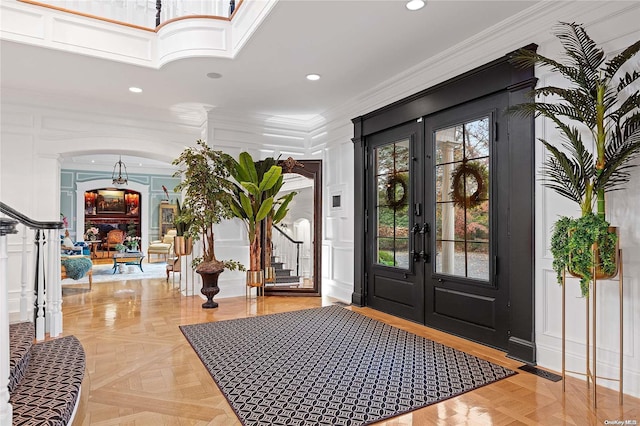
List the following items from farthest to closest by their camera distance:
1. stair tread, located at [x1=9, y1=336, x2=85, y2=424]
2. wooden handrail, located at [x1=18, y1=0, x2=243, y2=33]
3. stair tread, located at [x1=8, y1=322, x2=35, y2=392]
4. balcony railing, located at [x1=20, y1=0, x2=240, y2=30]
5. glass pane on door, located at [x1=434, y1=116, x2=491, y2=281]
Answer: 1. balcony railing, located at [x1=20, y1=0, x2=240, y2=30]
2. wooden handrail, located at [x1=18, y1=0, x2=243, y2=33]
3. glass pane on door, located at [x1=434, y1=116, x2=491, y2=281]
4. stair tread, located at [x1=8, y1=322, x2=35, y2=392]
5. stair tread, located at [x1=9, y1=336, x2=85, y2=424]

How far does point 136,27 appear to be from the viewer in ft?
13.8

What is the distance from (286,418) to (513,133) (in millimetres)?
2844

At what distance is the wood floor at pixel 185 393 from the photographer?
2.21m

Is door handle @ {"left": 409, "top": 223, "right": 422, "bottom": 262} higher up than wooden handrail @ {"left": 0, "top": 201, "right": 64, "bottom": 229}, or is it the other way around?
wooden handrail @ {"left": 0, "top": 201, "right": 64, "bottom": 229}

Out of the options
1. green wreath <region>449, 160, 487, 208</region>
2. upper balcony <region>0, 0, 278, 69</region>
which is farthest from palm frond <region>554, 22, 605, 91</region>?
upper balcony <region>0, 0, 278, 69</region>

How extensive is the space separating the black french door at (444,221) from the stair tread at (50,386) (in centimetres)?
322

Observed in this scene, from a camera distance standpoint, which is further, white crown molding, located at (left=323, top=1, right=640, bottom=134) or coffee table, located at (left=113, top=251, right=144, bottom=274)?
coffee table, located at (left=113, top=251, right=144, bottom=274)

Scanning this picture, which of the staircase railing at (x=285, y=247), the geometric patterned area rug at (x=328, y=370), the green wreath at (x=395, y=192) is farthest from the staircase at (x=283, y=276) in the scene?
the green wreath at (x=395, y=192)

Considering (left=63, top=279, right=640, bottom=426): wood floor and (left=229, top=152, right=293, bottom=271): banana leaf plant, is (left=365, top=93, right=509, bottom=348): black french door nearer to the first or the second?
(left=63, top=279, right=640, bottom=426): wood floor

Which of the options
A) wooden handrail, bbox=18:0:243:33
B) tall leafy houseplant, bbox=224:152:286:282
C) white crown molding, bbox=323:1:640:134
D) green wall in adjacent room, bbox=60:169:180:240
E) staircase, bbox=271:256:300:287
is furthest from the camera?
green wall in adjacent room, bbox=60:169:180:240

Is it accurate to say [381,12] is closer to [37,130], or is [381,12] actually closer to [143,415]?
[143,415]

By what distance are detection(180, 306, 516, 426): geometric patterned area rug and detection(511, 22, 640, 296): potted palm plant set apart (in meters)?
1.11

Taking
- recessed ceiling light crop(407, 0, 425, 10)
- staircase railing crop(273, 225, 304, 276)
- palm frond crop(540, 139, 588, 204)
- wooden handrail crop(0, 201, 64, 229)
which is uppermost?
recessed ceiling light crop(407, 0, 425, 10)

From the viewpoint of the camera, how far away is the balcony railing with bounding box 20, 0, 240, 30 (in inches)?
159
